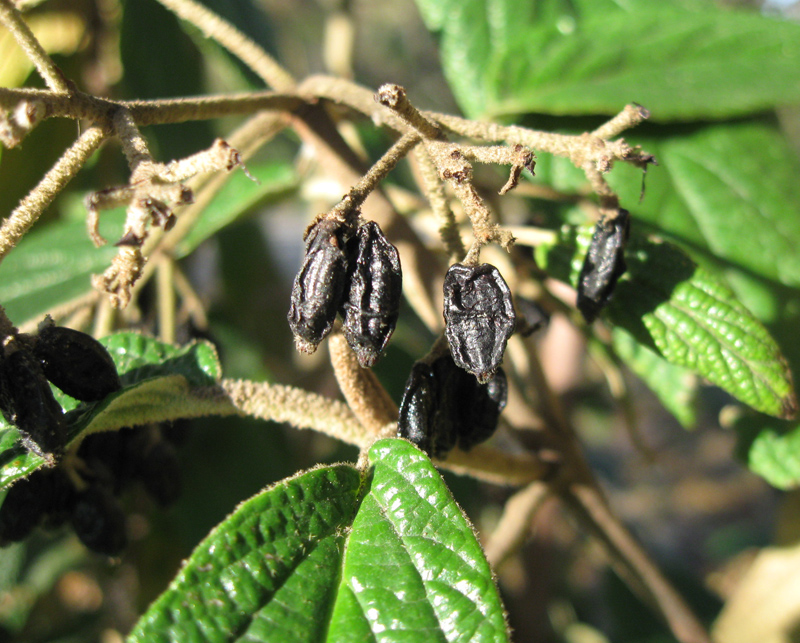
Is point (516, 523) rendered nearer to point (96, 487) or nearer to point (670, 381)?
point (670, 381)

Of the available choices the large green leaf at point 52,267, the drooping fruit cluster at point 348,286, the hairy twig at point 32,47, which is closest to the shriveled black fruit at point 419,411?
the drooping fruit cluster at point 348,286

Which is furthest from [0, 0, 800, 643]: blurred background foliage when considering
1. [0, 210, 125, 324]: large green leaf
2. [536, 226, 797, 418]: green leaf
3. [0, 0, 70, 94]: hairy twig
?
[0, 0, 70, 94]: hairy twig

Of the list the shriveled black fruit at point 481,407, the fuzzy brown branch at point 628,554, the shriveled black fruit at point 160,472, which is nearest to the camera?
the shriveled black fruit at point 481,407

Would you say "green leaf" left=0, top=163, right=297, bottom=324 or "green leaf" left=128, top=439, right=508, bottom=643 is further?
"green leaf" left=0, top=163, right=297, bottom=324

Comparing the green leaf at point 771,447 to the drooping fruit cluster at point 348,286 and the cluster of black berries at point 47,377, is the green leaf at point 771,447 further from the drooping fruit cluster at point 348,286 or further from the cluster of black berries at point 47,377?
the cluster of black berries at point 47,377

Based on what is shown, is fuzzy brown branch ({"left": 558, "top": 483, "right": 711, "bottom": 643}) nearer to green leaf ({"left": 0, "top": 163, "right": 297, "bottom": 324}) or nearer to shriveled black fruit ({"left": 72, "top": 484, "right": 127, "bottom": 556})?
shriveled black fruit ({"left": 72, "top": 484, "right": 127, "bottom": 556})

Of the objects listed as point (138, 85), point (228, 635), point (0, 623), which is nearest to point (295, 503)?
point (228, 635)

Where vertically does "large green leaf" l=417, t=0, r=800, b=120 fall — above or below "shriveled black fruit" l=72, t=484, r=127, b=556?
above
